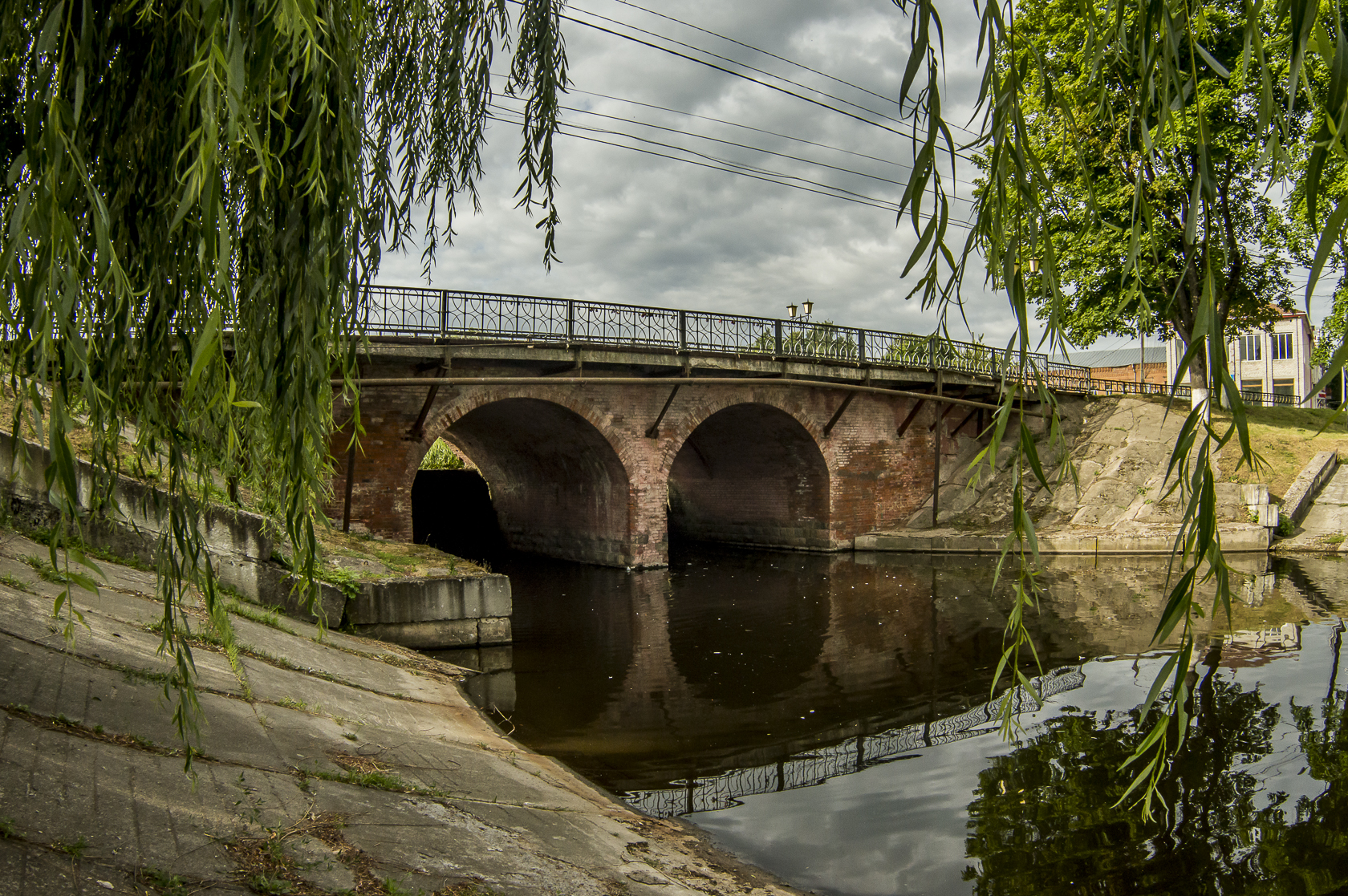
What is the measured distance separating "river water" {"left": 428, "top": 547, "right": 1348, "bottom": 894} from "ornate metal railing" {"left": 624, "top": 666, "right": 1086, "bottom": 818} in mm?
25

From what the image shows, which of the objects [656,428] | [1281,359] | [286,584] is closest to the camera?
[286,584]

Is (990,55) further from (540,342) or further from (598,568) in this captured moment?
(598,568)

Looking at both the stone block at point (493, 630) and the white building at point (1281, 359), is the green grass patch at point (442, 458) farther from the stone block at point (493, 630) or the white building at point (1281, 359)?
the white building at point (1281, 359)

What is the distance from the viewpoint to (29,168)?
1.78 meters

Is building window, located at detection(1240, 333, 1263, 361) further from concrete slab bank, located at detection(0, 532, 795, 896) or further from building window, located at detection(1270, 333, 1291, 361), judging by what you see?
concrete slab bank, located at detection(0, 532, 795, 896)

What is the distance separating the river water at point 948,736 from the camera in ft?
16.3

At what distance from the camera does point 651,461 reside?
18234 millimetres

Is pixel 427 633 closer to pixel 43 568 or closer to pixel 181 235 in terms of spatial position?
pixel 43 568

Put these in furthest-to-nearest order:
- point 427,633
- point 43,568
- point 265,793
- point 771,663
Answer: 1. point 771,663
2. point 427,633
3. point 43,568
4. point 265,793

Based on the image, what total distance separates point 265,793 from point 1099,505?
19.6 metres

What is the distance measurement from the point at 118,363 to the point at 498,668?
7.72 m

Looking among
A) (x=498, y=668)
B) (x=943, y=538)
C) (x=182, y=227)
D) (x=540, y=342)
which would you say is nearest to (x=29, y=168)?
(x=182, y=227)

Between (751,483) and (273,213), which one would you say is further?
(751,483)

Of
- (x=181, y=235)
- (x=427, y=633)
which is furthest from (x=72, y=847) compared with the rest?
(x=427, y=633)
